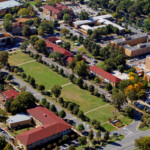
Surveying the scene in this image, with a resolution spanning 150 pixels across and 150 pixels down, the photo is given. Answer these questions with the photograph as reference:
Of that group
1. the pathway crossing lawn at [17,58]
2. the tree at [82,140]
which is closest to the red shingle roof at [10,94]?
the pathway crossing lawn at [17,58]

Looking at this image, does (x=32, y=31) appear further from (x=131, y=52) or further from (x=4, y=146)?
(x=4, y=146)

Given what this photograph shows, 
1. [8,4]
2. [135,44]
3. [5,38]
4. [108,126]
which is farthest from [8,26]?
[108,126]

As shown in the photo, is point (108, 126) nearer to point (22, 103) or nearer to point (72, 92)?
point (72, 92)

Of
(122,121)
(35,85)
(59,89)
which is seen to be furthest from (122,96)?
(35,85)

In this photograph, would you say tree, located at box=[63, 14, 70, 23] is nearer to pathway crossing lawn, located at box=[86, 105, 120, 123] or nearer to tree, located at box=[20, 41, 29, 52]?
tree, located at box=[20, 41, 29, 52]

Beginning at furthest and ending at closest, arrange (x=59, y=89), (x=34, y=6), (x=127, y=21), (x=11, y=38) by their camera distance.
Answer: (x=34, y=6), (x=127, y=21), (x=11, y=38), (x=59, y=89)

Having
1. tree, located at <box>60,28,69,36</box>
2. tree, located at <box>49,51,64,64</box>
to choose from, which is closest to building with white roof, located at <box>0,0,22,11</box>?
tree, located at <box>60,28,69,36</box>
